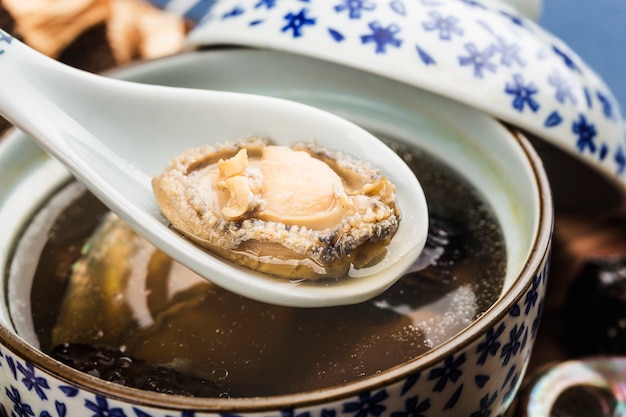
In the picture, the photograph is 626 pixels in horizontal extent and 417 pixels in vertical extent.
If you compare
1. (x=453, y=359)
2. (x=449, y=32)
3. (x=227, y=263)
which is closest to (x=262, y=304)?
(x=227, y=263)

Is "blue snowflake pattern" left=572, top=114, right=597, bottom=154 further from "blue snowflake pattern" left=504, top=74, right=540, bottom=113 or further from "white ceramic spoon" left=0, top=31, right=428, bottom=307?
"white ceramic spoon" left=0, top=31, right=428, bottom=307

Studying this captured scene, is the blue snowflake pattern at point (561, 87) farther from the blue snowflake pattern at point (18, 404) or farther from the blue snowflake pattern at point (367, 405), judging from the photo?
the blue snowflake pattern at point (18, 404)

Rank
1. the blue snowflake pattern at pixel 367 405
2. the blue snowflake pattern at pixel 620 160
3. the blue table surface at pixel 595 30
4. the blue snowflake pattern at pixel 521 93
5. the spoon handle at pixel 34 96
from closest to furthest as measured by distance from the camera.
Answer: the blue snowflake pattern at pixel 367 405, the spoon handle at pixel 34 96, the blue snowflake pattern at pixel 521 93, the blue snowflake pattern at pixel 620 160, the blue table surface at pixel 595 30

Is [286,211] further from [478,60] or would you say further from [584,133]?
[584,133]

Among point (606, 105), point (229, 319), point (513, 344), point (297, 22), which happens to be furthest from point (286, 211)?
point (606, 105)

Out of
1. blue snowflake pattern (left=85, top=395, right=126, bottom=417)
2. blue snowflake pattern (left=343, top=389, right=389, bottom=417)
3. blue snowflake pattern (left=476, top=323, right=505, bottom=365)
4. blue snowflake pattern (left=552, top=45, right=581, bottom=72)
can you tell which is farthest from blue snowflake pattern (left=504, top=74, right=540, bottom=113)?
blue snowflake pattern (left=85, top=395, right=126, bottom=417)

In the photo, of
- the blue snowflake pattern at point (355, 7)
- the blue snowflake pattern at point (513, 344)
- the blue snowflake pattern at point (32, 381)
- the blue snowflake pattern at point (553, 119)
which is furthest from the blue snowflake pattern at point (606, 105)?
the blue snowflake pattern at point (32, 381)
